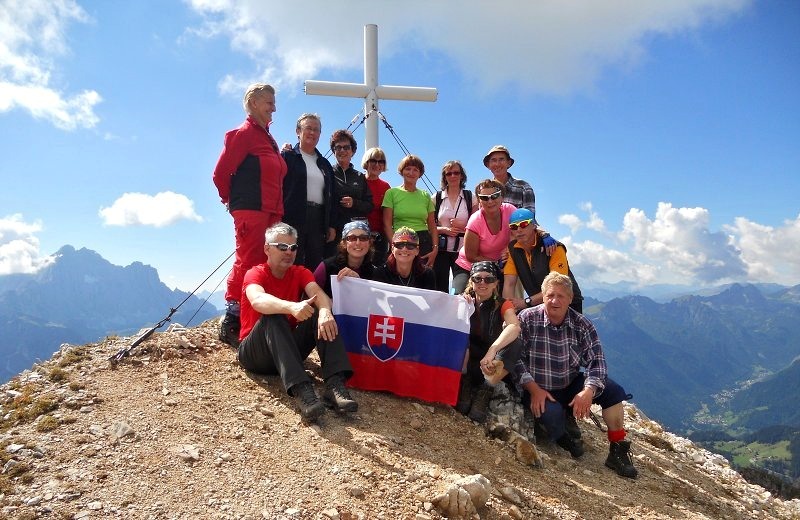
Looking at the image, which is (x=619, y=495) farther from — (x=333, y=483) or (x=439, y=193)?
(x=439, y=193)

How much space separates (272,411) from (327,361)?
92cm

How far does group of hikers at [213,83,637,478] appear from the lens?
20.7ft

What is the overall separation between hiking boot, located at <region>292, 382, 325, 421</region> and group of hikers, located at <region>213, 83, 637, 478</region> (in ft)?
0.05

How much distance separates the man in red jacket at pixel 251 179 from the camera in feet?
24.3

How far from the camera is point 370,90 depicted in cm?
1516

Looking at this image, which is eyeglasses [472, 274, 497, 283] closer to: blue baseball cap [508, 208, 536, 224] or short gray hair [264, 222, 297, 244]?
blue baseball cap [508, 208, 536, 224]

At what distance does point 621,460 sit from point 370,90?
12382 millimetres

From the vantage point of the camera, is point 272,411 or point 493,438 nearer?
point 272,411

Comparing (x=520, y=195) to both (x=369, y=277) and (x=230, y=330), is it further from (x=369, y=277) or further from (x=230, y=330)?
(x=230, y=330)

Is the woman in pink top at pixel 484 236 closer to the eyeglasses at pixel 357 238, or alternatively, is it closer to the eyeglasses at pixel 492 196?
the eyeglasses at pixel 492 196

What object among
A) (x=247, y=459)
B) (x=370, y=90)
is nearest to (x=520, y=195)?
(x=247, y=459)

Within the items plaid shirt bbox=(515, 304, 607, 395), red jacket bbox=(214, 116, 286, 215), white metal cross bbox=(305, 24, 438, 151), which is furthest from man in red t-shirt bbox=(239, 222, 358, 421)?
white metal cross bbox=(305, 24, 438, 151)

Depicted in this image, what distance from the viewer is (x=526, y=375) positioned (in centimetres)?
702

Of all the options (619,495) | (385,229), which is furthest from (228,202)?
(619,495)
